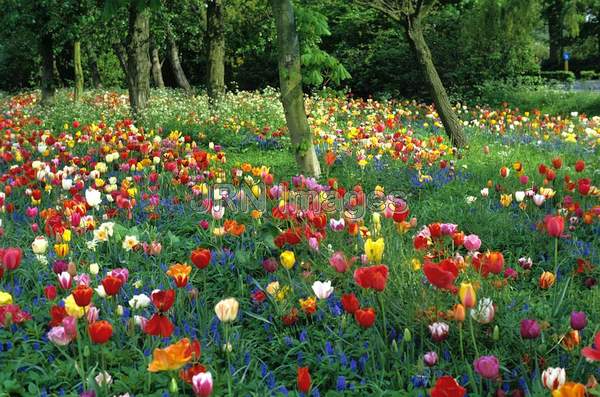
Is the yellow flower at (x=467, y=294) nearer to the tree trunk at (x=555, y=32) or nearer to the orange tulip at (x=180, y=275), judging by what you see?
the orange tulip at (x=180, y=275)

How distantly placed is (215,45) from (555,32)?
27396 millimetres

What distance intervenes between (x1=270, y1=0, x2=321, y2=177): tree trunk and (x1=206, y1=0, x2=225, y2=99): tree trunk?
7660 mm

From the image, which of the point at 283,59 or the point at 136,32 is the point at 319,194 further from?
the point at 136,32

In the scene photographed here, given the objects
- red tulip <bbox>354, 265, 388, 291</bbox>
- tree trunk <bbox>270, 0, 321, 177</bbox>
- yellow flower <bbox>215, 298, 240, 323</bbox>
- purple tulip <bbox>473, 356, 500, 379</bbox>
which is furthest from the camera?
tree trunk <bbox>270, 0, 321, 177</bbox>

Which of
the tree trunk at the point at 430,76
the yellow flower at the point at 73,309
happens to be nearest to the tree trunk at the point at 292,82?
the tree trunk at the point at 430,76

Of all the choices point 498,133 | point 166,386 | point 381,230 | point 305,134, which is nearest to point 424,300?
point 381,230

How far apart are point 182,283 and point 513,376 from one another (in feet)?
4.72

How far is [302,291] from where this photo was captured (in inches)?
136

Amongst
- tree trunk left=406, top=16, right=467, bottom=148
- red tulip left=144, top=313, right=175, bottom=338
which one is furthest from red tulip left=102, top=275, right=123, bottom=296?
tree trunk left=406, top=16, right=467, bottom=148

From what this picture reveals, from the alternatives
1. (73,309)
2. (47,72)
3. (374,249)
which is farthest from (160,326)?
(47,72)

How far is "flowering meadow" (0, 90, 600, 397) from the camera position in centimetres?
243

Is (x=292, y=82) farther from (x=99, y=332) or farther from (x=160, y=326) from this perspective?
(x=99, y=332)

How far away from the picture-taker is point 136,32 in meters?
12.1

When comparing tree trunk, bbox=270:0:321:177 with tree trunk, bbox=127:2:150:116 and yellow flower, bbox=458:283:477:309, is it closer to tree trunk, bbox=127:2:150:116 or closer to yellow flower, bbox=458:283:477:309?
yellow flower, bbox=458:283:477:309
